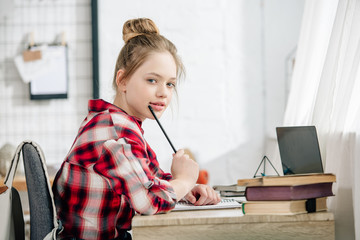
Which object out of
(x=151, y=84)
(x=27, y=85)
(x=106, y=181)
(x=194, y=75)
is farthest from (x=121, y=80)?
(x=27, y=85)

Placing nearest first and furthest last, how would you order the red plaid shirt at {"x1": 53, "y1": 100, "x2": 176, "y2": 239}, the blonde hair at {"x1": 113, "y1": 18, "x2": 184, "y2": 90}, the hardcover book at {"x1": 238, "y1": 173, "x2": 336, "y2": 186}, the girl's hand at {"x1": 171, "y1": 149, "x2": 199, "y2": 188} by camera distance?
the hardcover book at {"x1": 238, "y1": 173, "x2": 336, "y2": 186} < the red plaid shirt at {"x1": 53, "y1": 100, "x2": 176, "y2": 239} < the girl's hand at {"x1": 171, "y1": 149, "x2": 199, "y2": 188} < the blonde hair at {"x1": 113, "y1": 18, "x2": 184, "y2": 90}

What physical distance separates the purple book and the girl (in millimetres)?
183

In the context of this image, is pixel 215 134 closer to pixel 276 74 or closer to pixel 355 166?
pixel 276 74

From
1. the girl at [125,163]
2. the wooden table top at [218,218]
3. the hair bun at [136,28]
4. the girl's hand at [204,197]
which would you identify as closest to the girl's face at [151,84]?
the girl at [125,163]

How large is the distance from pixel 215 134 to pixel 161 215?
5.09 feet

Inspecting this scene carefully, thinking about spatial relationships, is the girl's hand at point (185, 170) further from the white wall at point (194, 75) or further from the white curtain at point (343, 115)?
the white wall at point (194, 75)

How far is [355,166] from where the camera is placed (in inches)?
34.4

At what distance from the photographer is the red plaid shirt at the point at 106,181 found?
2.90 feet

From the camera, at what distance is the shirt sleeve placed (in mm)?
874

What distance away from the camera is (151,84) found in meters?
1.07

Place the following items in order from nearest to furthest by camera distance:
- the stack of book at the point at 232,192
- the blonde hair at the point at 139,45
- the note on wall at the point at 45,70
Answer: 1. the blonde hair at the point at 139,45
2. the stack of book at the point at 232,192
3. the note on wall at the point at 45,70

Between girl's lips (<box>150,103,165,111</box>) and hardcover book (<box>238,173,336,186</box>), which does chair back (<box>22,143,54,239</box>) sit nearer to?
girl's lips (<box>150,103,165,111</box>)

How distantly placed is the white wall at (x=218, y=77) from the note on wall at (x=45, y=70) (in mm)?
212

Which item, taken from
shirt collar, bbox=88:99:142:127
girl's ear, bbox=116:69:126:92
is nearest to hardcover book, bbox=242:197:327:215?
shirt collar, bbox=88:99:142:127
